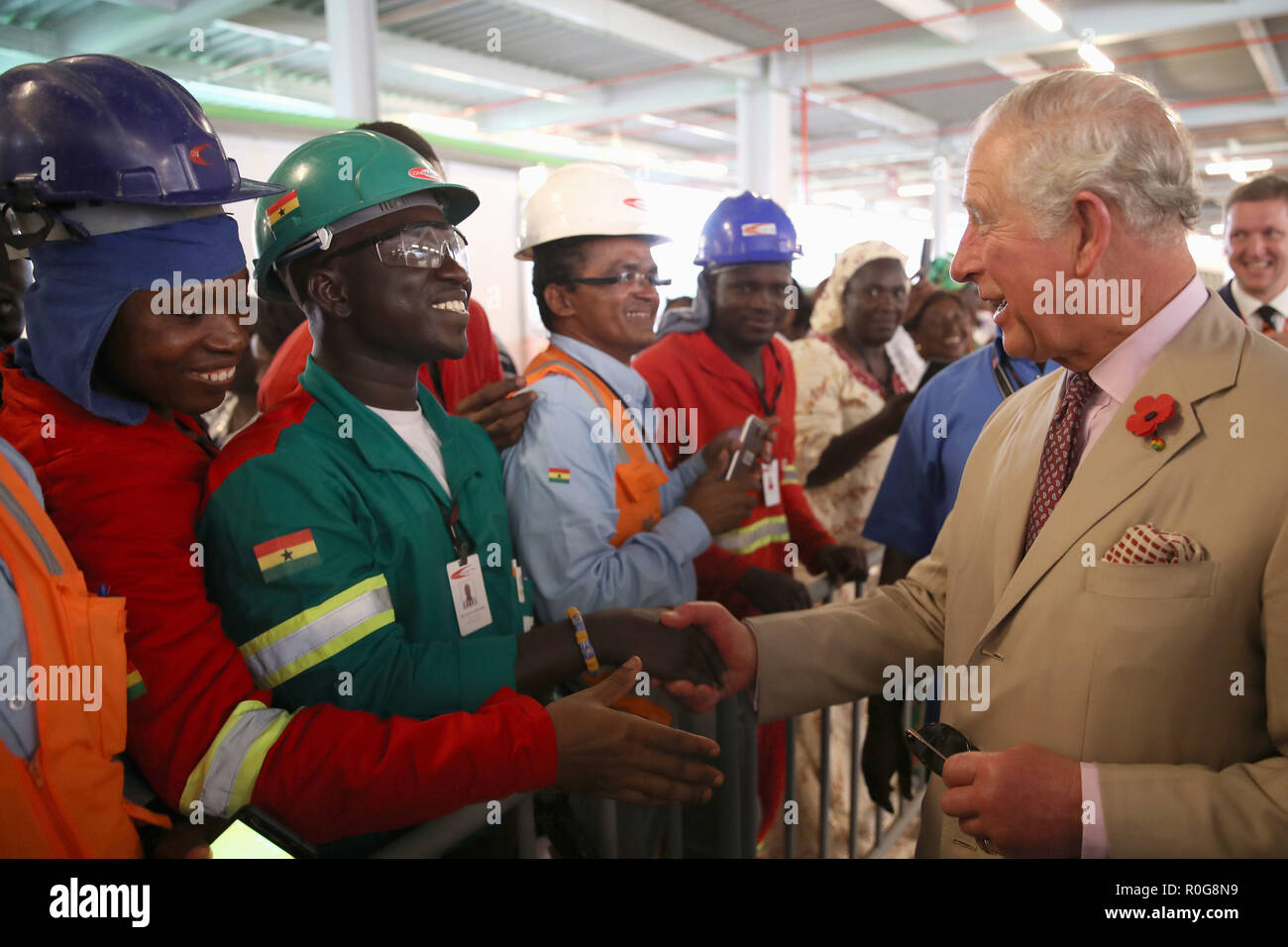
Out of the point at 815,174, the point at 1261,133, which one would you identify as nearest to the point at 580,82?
the point at 815,174

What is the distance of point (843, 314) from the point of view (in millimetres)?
4590

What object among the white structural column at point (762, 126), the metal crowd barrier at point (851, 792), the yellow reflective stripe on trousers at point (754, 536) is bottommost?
the metal crowd barrier at point (851, 792)

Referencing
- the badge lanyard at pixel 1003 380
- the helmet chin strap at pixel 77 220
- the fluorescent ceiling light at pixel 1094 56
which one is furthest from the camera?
the fluorescent ceiling light at pixel 1094 56

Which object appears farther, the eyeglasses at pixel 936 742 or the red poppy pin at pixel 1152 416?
the eyeglasses at pixel 936 742

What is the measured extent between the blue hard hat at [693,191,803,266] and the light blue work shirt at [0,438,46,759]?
3081mm

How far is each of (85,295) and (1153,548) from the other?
1783mm

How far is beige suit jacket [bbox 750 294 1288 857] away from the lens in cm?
131

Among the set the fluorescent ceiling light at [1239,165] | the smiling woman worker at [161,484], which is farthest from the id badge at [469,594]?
the fluorescent ceiling light at [1239,165]

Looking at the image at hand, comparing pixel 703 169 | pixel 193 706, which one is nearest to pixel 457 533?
pixel 193 706

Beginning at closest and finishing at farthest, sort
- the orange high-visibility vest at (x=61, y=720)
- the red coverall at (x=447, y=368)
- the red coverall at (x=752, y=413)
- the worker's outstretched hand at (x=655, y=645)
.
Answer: the orange high-visibility vest at (x=61, y=720), the worker's outstretched hand at (x=655, y=645), the red coverall at (x=447, y=368), the red coverall at (x=752, y=413)

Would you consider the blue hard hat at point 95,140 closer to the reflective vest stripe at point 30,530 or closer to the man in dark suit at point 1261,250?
the reflective vest stripe at point 30,530

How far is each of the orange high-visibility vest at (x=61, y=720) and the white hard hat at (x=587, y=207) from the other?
177 centimetres

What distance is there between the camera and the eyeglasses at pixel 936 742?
62.9 inches
